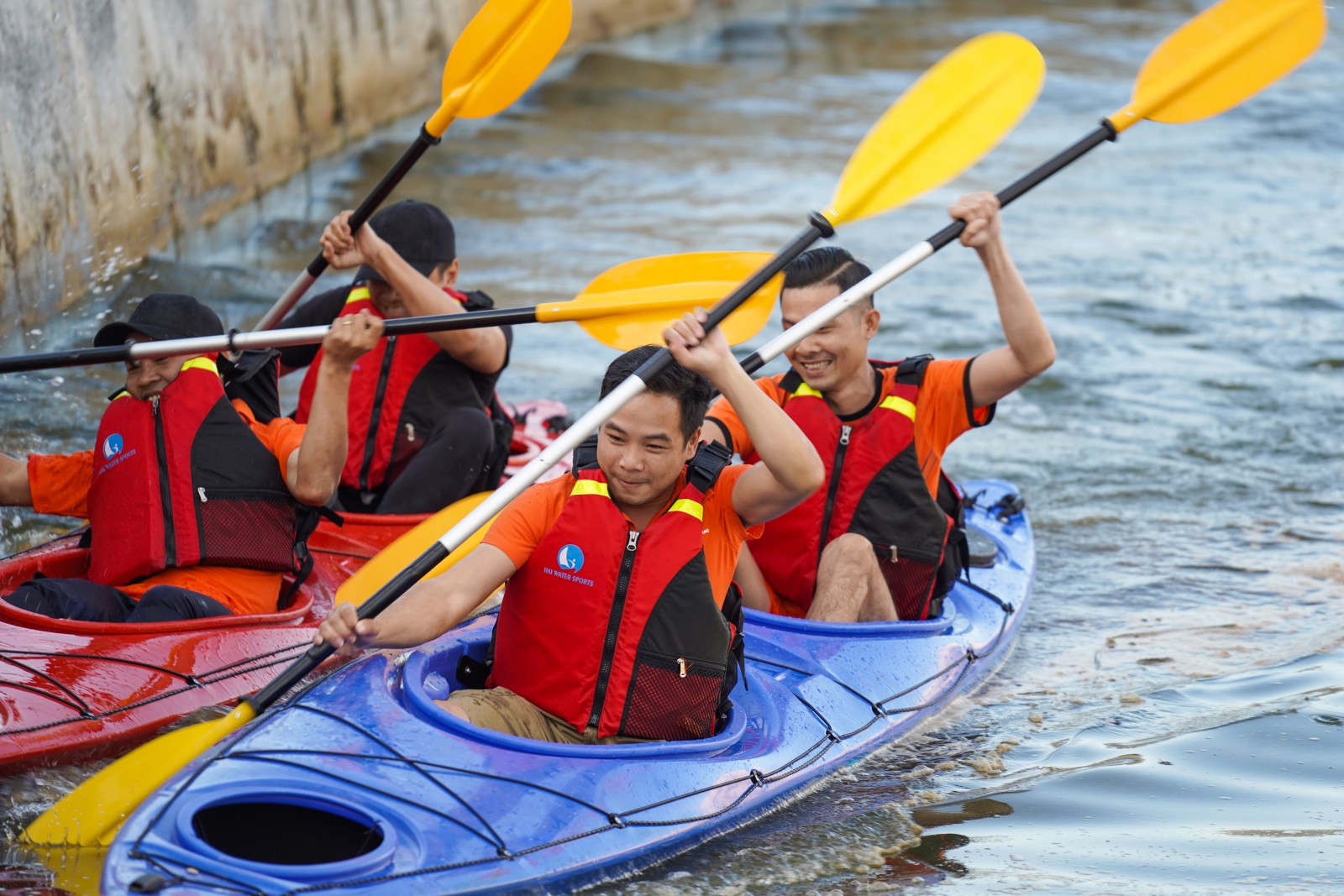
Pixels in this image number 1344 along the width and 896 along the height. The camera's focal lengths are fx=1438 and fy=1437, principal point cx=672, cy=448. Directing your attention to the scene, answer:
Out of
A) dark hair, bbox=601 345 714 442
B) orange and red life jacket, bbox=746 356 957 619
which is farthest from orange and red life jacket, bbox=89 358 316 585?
orange and red life jacket, bbox=746 356 957 619

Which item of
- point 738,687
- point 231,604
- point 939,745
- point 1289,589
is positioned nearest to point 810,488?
point 738,687

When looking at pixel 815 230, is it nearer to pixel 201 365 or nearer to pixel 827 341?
pixel 827 341

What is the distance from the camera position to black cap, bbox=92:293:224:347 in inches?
125

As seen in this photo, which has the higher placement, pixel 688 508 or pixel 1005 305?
pixel 1005 305

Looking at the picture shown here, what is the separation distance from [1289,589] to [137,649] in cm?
346

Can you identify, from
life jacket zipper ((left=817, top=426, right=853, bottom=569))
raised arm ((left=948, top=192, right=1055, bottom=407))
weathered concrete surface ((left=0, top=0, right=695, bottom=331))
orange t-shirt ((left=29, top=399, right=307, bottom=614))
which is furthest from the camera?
weathered concrete surface ((left=0, top=0, right=695, bottom=331))

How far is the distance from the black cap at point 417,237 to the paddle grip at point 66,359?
0.96 metres

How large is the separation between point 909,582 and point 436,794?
147 cm

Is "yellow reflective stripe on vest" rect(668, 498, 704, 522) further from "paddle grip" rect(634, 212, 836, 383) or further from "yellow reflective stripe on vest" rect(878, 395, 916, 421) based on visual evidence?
"yellow reflective stripe on vest" rect(878, 395, 916, 421)

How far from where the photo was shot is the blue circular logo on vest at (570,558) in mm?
2604

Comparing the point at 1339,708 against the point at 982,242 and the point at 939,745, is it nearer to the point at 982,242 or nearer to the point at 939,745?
the point at 939,745

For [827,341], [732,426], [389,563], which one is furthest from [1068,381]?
[389,563]

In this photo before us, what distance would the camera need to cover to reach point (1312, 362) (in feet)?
22.8

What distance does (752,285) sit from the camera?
288cm
